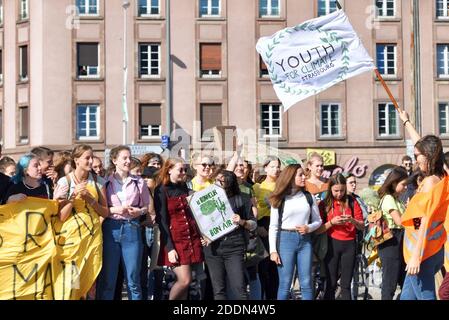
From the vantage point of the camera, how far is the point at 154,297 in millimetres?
13812

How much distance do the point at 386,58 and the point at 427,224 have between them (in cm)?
4277

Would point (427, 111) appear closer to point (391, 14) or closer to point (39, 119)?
point (391, 14)

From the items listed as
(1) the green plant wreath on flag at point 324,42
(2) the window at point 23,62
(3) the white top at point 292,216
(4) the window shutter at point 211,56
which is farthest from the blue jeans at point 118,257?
(2) the window at point 23,62

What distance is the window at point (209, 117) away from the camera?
50625mm

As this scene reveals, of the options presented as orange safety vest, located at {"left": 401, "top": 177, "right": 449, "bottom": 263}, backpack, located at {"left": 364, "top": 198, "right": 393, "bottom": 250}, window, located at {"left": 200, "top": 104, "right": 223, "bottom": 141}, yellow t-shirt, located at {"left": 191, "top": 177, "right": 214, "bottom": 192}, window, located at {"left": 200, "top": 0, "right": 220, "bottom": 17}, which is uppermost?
window, located at {"left": 200, "top": 0, "right": 220, "bottom": 17}

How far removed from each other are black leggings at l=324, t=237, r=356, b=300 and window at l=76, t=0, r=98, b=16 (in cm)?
3847

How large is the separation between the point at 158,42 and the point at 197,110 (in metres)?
3.80

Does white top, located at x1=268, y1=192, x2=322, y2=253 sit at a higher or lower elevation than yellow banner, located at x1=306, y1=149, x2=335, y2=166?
lower

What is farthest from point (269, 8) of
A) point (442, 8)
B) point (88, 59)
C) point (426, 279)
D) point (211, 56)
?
point (426, 279)

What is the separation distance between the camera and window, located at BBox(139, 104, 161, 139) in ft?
166

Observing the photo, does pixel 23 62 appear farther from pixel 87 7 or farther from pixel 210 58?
pixel 210 58

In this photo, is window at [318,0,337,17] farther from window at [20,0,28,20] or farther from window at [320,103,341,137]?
window at [20,0,28,20]

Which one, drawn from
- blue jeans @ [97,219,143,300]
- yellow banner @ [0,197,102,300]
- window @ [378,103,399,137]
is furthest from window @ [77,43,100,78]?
yellow banner @ [0,197,102,300]

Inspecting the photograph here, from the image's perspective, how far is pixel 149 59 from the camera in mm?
50688
